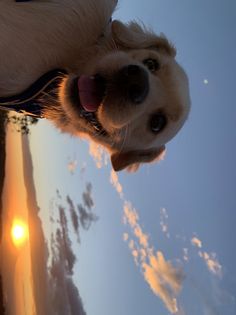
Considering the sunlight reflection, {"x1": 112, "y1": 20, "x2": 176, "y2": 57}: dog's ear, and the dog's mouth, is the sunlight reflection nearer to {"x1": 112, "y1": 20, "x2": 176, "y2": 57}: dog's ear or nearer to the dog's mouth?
{"x1": 112, "y1": 20, "x2": 176, "y2": 57}: dog's ear

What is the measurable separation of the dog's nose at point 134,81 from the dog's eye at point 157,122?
438mm

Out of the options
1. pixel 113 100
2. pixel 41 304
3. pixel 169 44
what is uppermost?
pixel 41 304

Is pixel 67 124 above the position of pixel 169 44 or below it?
below

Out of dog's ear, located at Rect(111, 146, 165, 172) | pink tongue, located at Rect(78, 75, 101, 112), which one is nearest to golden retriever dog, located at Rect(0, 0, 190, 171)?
pink tongue, located at Rect(78, 75, 101, 112)

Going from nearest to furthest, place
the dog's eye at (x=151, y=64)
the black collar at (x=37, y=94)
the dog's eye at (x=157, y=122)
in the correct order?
1. the black collar at (x=37, y=94)
2. the dog's eye at (x=151, y=64)
3. the dog's eye at (x=157, y=122)

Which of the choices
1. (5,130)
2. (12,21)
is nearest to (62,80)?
(12,21)

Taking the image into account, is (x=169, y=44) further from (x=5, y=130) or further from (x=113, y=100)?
(x=5, y=130)

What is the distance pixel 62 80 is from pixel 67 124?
474mm

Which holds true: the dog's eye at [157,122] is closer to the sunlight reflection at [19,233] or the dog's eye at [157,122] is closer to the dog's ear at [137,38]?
the dog's ear at [137,38]

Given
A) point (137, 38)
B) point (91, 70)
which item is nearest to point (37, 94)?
point (91, 70)

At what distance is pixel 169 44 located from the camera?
290cm

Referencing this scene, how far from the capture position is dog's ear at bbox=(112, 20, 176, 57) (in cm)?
258

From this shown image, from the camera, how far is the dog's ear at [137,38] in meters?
2.58

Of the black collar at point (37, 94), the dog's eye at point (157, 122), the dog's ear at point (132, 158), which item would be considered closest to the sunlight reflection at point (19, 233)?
the dog's ear at point (132, 158)
